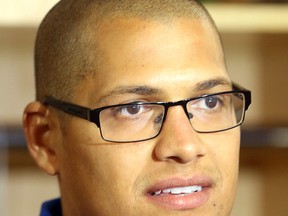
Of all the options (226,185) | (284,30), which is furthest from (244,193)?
(226,185)

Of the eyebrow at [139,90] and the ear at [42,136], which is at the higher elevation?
the eyebrow at [139,90]

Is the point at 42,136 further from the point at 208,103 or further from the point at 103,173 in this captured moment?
the point at 208,103

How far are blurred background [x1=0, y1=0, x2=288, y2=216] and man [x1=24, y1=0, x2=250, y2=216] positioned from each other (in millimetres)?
619

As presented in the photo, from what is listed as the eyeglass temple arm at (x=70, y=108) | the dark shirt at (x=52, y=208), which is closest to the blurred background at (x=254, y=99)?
the dark shirt at (x=52, y=208)

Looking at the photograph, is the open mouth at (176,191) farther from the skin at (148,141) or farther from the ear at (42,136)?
the ear at (42,136)

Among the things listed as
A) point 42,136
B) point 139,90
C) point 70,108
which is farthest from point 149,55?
point 42,136

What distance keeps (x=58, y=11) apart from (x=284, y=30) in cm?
80

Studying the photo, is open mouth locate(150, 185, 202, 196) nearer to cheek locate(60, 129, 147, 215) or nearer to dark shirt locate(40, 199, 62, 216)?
cheek locate(60, 129, 147, 215)

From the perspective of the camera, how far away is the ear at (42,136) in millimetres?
1332

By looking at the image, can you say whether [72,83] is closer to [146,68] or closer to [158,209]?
[146,68]

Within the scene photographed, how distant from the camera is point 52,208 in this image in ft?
4.84

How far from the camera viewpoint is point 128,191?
1.17 metres

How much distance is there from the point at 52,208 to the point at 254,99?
0.83 meters

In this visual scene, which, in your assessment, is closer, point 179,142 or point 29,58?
point 179,142
